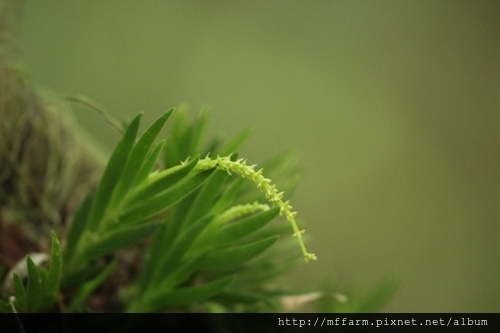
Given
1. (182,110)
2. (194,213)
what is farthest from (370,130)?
(194,213)

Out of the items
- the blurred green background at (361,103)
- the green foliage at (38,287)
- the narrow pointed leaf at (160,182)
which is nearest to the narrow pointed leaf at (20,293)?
the green foliage at (38,287)

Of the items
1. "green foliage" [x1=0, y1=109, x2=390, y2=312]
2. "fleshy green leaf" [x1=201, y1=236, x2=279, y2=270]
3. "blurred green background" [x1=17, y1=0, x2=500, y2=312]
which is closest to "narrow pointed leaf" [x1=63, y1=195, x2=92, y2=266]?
"green foliage" [x1=0, y1=109, x2=390, y2=312]

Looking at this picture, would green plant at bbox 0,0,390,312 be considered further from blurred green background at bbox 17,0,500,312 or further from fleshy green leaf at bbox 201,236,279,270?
blurred green background at bbox 17,0,500,312

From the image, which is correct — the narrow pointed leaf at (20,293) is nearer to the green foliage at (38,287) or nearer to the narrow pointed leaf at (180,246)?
the green foliage at (38,287)

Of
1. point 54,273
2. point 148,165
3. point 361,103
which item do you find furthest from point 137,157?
point 361,103
